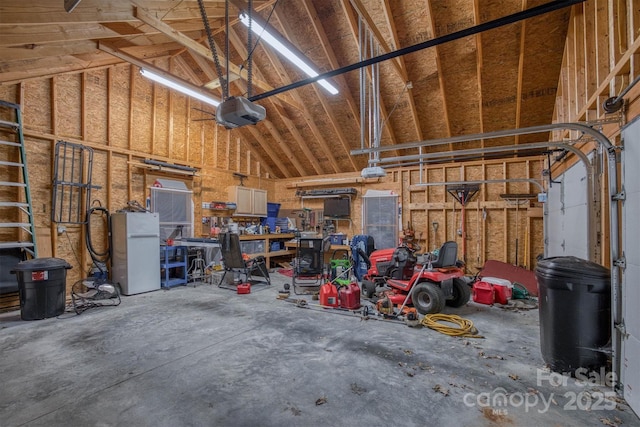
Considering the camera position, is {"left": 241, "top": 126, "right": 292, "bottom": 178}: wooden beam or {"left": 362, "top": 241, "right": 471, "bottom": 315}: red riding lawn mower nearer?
{"left": 362, "top": 241, "right": 471, "bottom": 315}: red riding lawn mower

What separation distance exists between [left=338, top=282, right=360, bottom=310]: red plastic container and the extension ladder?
16.6ft

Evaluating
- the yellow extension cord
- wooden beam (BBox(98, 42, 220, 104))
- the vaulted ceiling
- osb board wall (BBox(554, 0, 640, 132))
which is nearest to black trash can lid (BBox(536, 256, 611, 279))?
the yellow extension cord

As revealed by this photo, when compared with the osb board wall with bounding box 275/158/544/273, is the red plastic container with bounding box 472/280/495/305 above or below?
below

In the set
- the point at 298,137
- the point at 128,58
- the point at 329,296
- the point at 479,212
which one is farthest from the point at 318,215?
the point at 128,58

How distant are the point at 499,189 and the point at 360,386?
6.51 meters

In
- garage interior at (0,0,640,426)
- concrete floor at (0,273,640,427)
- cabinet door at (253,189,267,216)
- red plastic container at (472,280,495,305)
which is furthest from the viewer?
cabinet door at (253,189,267,216)

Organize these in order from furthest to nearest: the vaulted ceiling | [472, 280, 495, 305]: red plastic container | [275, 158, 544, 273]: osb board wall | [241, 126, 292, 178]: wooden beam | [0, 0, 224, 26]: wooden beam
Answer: [241, 126, 292, 178]: wooden beam < [275, 158, 544, 273]: osb board wall < [472, 280, 495, 305]: red plastic container < the vaulted ceiling < [0, 0, 224, 26]: wooden beam

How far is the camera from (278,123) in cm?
850

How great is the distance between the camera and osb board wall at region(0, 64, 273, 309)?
5.32 meters

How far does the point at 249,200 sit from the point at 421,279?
5811 millimetres

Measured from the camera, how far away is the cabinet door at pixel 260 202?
8992 millimetres

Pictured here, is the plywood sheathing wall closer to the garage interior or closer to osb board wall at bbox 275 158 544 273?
the garage interior

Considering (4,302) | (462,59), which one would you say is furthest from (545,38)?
(4,302)

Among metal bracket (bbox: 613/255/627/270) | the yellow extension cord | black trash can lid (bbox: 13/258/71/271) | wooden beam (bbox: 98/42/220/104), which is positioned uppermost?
wooden beam (bbox: 98/42/220/104)
